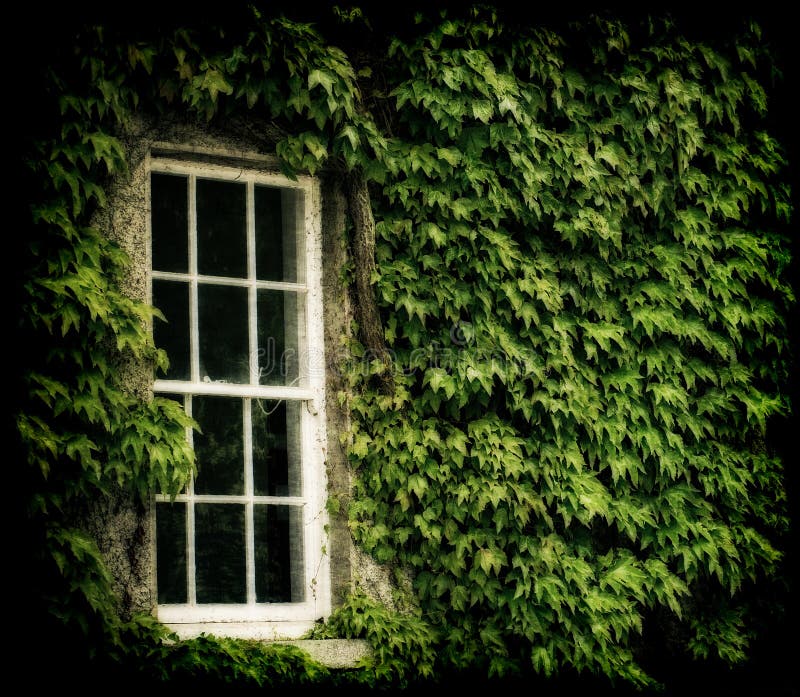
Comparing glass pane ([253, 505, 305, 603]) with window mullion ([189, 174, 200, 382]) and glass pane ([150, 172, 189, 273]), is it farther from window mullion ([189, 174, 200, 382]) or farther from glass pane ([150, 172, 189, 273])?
glass pane ([150, 172, 189, 273])

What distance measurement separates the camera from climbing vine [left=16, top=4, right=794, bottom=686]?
550 centimetres

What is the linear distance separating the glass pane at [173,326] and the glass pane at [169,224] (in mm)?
122

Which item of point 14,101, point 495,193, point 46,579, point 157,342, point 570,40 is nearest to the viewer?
point 46,579

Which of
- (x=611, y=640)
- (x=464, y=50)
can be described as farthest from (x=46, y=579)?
(x=464, y=50)

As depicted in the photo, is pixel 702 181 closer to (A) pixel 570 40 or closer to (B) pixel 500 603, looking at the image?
(A) pixel 570 40

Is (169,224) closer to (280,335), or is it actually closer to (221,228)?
(221,228)

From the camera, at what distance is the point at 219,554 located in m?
5.77

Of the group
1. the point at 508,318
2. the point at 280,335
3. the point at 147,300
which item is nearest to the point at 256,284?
the point at 280,335

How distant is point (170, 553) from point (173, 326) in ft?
3.92

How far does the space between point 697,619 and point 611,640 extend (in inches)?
29.7

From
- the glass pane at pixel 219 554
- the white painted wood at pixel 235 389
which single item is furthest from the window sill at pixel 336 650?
the white painted wood at pixel 235 389

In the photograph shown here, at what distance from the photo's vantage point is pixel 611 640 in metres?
6.19

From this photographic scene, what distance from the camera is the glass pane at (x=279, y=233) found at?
6273 millimetres

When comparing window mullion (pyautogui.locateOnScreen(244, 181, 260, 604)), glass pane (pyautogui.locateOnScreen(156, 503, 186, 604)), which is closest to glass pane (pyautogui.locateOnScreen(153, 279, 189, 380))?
window mullion (pyautogui.locateOnScreen(244, 181, 260, 604))
